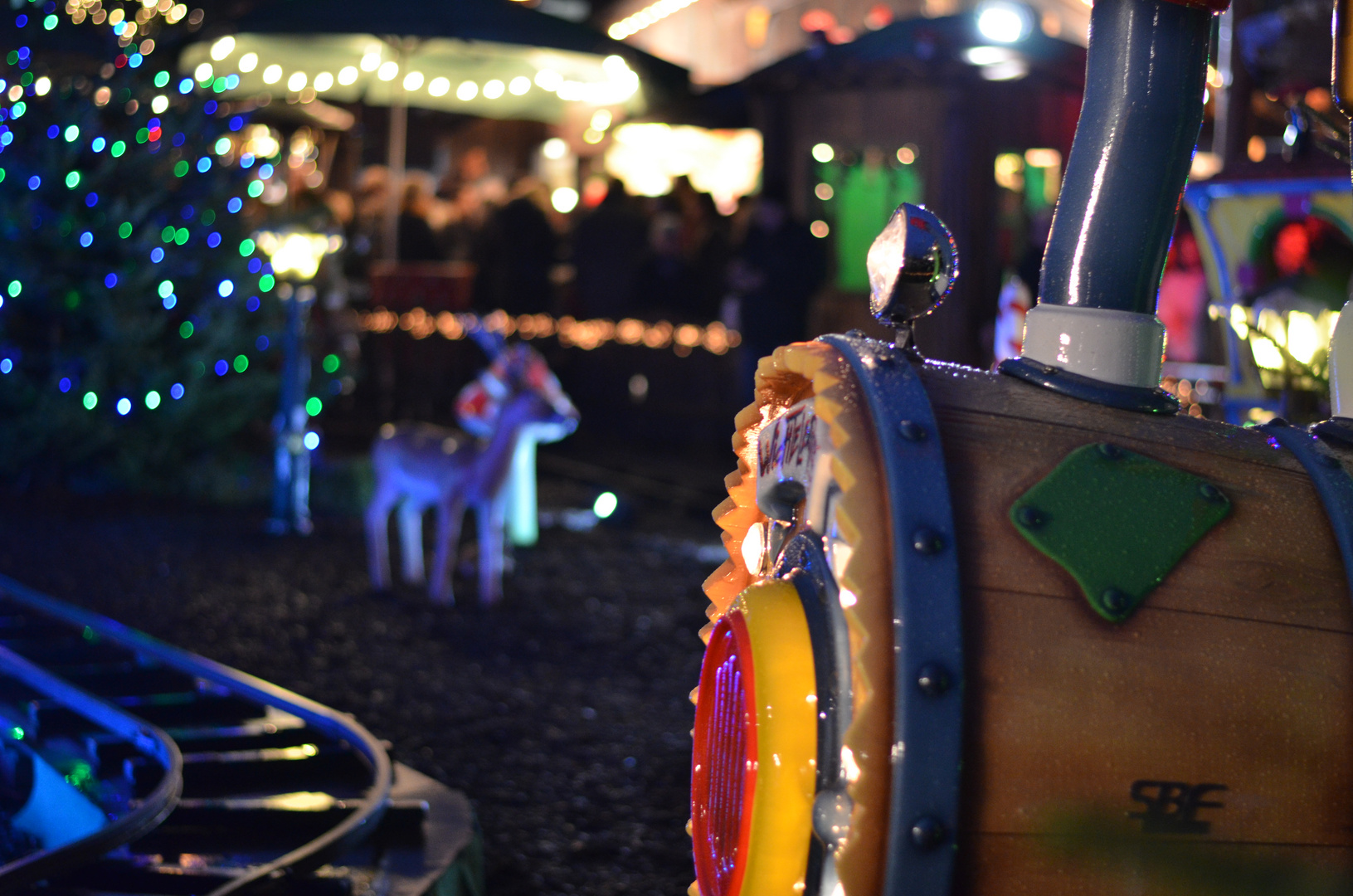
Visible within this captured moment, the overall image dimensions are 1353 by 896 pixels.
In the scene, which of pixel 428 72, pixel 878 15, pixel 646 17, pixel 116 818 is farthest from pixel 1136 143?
pixel 646 17

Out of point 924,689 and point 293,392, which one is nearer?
point 924,689

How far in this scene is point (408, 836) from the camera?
8.16ft

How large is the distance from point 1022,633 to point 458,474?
170 inches

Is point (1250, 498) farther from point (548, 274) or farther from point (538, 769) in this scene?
point (548, 274)

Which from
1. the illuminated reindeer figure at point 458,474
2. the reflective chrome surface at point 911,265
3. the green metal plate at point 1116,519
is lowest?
the illuminated reindeer figure at point 458,474

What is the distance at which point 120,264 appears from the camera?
7.20 meters

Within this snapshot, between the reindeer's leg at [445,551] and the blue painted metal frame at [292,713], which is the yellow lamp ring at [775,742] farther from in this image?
the reindeer's leg at [445,551]

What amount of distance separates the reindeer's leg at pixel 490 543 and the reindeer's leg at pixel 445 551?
0.10 meters

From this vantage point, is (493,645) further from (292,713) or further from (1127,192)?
(1127,192)

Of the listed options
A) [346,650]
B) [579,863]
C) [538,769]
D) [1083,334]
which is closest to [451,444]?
[346,650]

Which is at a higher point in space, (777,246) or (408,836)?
(777,246)

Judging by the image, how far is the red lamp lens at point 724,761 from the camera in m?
1.24

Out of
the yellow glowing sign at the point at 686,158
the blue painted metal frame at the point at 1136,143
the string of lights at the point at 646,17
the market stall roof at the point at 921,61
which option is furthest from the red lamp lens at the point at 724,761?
the string of lights at the point at 646,17

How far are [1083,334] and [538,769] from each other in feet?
7.67
